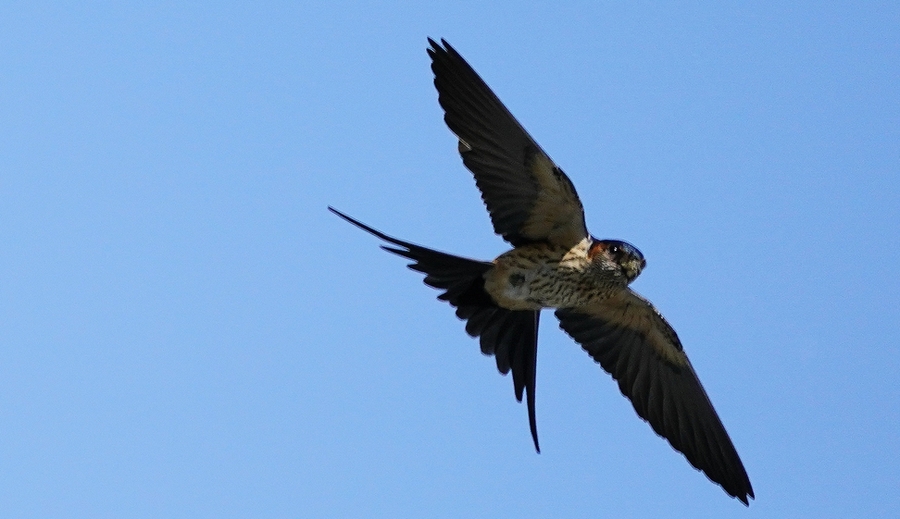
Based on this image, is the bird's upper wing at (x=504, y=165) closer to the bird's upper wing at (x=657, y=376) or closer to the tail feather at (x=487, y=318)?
the tail feather at (x=487, y=318)

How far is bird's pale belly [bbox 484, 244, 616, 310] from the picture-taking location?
9.98m

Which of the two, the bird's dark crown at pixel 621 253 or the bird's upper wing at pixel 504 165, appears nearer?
the bird's upper wing at pixel 504 165

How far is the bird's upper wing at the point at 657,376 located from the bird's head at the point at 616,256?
1003mm

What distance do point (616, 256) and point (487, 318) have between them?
3.16 feet

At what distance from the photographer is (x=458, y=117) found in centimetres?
958

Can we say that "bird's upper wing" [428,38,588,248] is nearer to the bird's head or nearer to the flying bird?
the flying bird

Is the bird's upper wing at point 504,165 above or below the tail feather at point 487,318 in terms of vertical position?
above

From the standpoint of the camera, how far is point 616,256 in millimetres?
10023

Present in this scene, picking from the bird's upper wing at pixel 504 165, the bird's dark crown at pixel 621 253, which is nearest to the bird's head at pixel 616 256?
the bird's dark crown at pixel 621 253

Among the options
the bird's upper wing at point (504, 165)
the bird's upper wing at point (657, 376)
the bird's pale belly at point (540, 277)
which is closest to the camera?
the bird's upper wing at point (504, 165)

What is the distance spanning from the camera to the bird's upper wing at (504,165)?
9.58 meters

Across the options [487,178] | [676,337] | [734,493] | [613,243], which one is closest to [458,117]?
[487,178]

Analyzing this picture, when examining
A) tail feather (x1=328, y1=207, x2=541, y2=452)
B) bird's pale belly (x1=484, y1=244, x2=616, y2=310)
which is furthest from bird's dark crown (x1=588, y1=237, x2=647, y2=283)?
tail feather (x1=328, y1=207, x2=541, y2=452)

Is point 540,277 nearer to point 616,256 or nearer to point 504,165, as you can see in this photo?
point 616,256
